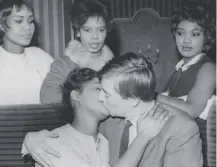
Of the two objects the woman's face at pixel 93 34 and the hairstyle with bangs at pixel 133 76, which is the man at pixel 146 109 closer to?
the hairstyle with bangs at pixel 133 76

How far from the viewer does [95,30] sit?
123 cm

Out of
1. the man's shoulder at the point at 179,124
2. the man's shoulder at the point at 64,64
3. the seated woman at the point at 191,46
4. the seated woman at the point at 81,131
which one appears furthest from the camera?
the man's shoulder at the point at 64,64

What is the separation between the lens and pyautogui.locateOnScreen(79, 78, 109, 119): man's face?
3.29 feet

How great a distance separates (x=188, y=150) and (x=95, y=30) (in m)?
0.61

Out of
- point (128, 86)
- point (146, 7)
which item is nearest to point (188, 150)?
point (128, 86)

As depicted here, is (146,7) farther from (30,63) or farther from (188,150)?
(188,150)

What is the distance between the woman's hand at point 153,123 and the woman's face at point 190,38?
0.38 m

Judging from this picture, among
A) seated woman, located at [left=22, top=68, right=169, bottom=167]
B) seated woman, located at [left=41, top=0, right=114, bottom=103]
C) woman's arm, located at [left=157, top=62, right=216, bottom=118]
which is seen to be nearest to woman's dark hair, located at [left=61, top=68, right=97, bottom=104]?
seated woman, located at [left=22, top=68, right=169, bottom=167]

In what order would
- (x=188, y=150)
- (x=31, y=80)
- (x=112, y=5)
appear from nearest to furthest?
(x=188, y=150) < (x=31, y=80) < (x=112, y=5)

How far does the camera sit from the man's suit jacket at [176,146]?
2.70 feet

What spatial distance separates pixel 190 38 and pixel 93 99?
42 centimetres

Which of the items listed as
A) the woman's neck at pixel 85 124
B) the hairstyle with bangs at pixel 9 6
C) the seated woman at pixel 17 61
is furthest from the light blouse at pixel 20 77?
the woman's neck at pixel 85 124

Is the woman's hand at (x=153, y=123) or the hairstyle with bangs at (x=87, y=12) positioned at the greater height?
the hairstyle with bangs at (x=87, y=12)

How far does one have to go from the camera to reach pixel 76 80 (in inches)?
41.4
